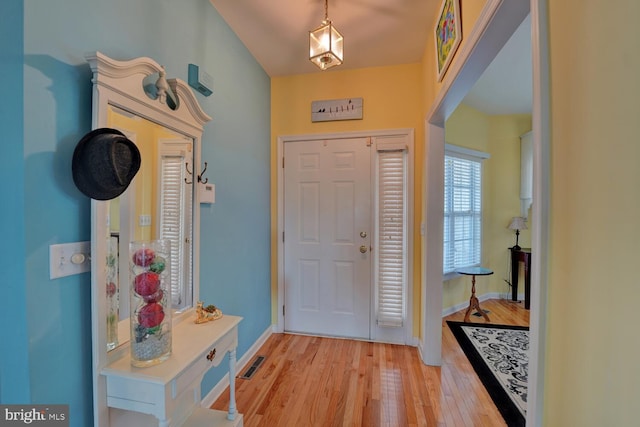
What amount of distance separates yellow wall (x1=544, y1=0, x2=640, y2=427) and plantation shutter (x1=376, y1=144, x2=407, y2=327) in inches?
76.1

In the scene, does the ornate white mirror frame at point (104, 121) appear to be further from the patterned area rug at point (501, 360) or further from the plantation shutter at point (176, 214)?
the patterned area rug at point (501, 360)

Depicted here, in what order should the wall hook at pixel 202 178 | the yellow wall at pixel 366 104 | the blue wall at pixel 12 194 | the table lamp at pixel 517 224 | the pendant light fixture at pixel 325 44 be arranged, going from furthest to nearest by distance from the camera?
the table lamp at pixel 517 224, the yellow wall at pixel 366 104, the wall hook at pixel 202 178, the pendant light fixture at pixel 325 44, the blue wall at pixel 12 194

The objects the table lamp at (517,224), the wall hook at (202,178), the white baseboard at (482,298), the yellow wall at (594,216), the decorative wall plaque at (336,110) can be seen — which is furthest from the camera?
the table lamp at (517,224)

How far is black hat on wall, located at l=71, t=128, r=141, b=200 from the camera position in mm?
927

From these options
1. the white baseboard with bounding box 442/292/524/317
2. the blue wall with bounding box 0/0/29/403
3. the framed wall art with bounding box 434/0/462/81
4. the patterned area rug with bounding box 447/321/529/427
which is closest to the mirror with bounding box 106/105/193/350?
the blue wall with bounding box 0/0/29/403

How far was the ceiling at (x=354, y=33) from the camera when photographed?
189 centimetres

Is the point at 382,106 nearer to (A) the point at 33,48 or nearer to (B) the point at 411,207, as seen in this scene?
(B) the point at 411,207

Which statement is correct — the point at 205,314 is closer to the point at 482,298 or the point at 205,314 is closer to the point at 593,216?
the point at 593,216

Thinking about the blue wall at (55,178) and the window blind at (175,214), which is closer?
the blue wall at (55,178)

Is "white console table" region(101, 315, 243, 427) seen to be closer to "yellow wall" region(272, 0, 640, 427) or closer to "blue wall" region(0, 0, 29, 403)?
"blue wall" region(0, 0, 29, 403)

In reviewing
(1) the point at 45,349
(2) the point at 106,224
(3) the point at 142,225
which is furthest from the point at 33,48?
(1) the point at 45,349

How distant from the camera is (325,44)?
1.57m

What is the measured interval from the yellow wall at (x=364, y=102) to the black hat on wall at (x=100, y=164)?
6.28 feet

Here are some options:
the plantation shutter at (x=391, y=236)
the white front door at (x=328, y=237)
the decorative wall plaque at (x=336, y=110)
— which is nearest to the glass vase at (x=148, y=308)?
the white front door at (x=328, y=237)
